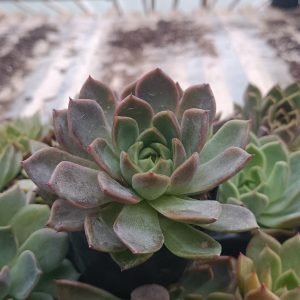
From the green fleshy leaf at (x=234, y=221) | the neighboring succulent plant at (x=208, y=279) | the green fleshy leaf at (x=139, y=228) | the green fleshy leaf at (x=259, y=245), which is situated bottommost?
the neighboring succulent plant at (x=208, y=279)

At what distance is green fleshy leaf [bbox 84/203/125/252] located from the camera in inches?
22.6

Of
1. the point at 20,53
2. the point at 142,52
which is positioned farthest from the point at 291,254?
the point at 20,53

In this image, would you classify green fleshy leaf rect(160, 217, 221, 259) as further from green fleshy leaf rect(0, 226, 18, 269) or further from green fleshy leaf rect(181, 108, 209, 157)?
green fleshy leaf rect(0, 226, 18, 269)

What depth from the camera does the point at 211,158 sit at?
684 millimetres

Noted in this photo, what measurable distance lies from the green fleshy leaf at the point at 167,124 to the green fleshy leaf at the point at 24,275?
0.74ft

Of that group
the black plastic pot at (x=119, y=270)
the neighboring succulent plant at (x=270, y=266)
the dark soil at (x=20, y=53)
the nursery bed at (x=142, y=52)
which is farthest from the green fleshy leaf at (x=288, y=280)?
the dark soil at (x=20, y=53)

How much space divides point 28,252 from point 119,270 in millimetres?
117

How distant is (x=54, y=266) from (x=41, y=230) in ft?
0.17

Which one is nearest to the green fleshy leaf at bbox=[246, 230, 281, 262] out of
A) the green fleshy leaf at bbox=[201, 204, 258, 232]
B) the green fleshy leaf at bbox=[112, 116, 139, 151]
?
the green fleshy leaf at bbox=[201, 204, 258, 232]

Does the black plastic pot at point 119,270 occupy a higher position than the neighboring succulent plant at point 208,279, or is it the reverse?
the black plastic pot at point 119,270

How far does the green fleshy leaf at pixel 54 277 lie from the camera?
73 centimetres

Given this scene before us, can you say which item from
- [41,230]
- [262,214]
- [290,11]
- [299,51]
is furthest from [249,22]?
[41,230]

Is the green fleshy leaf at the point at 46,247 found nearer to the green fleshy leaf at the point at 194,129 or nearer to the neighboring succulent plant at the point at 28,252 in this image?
the neighboring succulent plant at the point at 28,252

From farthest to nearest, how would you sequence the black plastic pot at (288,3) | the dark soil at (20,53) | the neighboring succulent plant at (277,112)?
the black plastic pot at (288,3) < the dark soil at (20,53) < the neighboring succulent plant at (277,112)
